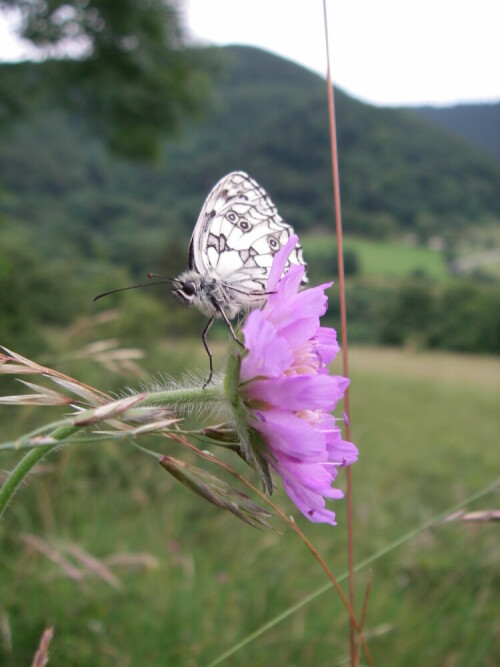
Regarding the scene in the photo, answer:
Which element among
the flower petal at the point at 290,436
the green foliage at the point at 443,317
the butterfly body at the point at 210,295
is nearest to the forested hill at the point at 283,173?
the green foliage at the point at 443,317

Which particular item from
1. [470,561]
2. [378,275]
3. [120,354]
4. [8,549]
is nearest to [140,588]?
[8,549]

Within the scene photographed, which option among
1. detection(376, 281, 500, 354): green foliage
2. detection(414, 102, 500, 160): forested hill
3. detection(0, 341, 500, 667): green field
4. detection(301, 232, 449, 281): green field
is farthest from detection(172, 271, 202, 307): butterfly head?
detection(414, 102, 500, 160): forested hill

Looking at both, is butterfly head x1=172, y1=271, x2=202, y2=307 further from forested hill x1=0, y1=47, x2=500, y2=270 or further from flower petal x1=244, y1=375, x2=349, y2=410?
forested hill x1=0, y1=47, x2=500, y2=270

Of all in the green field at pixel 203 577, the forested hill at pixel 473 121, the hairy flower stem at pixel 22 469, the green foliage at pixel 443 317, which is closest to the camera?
the hairy flower stem at pixel 22 469

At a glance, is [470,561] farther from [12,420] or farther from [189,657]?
[12,420]

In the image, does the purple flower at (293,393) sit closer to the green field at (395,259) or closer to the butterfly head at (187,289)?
the butterfly head at (187,289)

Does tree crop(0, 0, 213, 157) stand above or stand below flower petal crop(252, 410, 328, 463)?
above
